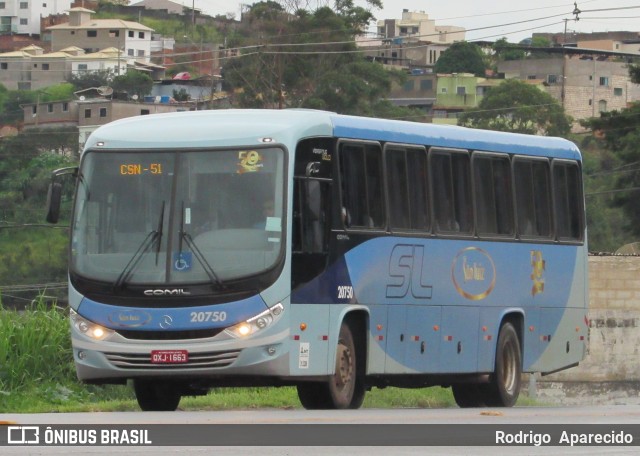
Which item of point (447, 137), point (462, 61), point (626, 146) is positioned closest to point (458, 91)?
point (462, 61)

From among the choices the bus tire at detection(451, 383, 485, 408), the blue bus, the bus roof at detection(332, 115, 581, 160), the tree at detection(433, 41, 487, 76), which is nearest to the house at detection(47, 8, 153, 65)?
the tree at detection(433, 41, 487, 76)

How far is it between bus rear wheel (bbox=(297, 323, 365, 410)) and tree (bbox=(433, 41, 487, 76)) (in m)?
129

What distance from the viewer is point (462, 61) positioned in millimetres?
149125

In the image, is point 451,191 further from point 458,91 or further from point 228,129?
point 458,91

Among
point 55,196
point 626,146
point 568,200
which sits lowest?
point 626,146

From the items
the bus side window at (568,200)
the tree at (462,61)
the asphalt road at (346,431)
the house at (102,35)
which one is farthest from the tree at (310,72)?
the house at (102,35)

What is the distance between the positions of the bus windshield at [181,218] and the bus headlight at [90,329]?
→ 1.40 ft

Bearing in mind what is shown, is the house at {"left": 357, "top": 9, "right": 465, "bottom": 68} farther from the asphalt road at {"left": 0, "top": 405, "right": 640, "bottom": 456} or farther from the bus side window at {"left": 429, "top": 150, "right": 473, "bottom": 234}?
the asphalt road at {"left": 0, "top": 405, "right": 640, "bottom": 456}

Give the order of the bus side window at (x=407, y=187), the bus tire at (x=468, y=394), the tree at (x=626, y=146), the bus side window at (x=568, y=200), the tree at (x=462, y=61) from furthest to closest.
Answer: the tree at (x=462, y=61) < the tree at (x=626, y=146) < the bus side window at (x=568, y=200) < the bus tire at (x=468, y=394) < the bus side window at (x=407, y=187)

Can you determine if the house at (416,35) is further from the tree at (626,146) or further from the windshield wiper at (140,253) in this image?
the windshield wiper at (140,253)

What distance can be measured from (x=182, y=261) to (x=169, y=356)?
→ 0.90 m

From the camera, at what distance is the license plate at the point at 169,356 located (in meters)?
15.9

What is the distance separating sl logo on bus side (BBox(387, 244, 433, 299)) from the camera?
59.8ft

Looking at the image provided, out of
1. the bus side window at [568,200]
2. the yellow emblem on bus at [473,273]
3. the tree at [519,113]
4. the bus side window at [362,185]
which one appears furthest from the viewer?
the tree at [519,113]
